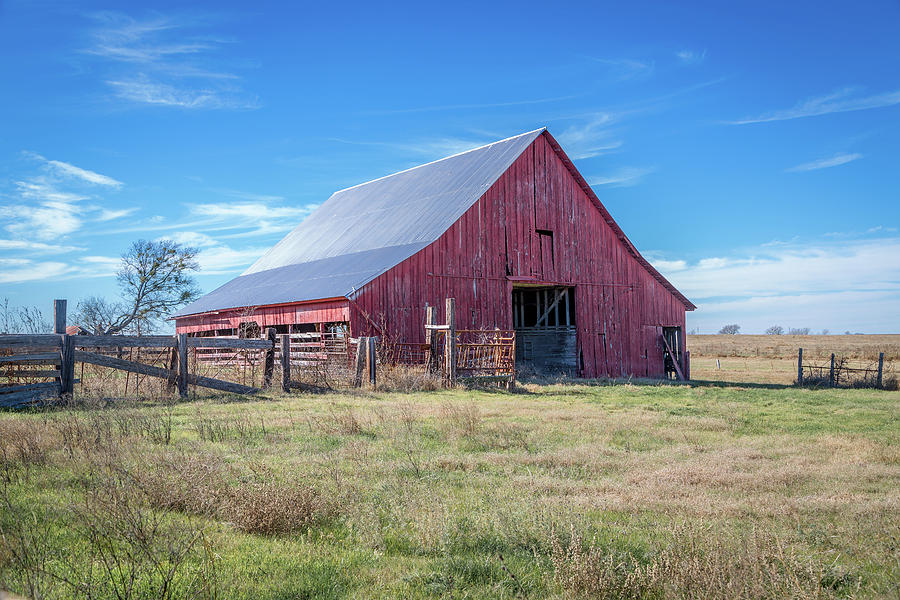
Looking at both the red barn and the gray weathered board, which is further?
the gray weathered board

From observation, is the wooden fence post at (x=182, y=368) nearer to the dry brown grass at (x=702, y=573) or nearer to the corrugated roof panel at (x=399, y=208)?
the corrugated roof panel at (x=399, y=208)

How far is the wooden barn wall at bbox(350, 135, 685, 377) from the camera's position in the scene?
84.1 feet

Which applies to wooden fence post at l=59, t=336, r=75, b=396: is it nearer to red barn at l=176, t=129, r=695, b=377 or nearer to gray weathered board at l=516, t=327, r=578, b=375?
red barn at l=176, t=129, r=695, b=377

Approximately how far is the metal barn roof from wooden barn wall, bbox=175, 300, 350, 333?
A: 358mm

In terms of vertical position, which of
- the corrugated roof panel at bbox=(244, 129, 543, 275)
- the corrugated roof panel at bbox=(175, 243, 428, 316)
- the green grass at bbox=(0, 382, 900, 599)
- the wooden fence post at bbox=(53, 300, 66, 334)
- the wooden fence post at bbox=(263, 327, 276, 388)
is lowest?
the green grass at bbox=(0, 382, 900, 599)

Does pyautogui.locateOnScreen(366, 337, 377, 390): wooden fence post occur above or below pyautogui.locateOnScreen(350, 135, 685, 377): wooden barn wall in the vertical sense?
below

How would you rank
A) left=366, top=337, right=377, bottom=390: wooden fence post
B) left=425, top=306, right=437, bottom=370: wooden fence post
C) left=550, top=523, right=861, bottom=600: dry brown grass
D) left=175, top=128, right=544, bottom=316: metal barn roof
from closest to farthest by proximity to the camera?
left=550, top=523, right=861, bottom=600: dry brown grass
left=366, top=337, right=377, bottom=390: wooden fence post
left=425, top=306, right=437, bottom=370: wooden fence post
left=175, top=128, right=544, bottom=316: metal barn roof

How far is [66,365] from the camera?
15398 millimetres

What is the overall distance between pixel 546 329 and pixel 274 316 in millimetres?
11412

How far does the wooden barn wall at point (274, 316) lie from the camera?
25.1m

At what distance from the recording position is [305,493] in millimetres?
6535

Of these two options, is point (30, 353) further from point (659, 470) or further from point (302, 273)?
point (302, 273)

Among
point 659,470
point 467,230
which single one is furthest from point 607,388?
point 659,470

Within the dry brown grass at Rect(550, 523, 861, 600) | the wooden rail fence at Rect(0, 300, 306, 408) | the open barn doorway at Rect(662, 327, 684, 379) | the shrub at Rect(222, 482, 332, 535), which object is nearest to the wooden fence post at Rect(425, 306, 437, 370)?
the wooden rail fence at Rect(0, 300, 306, 408)
